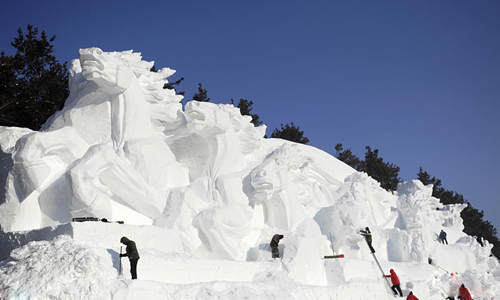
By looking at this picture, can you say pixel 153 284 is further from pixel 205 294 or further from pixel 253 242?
pixel 253 242

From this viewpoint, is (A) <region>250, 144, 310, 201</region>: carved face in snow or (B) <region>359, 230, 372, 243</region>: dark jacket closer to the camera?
(A) <region>250, 144, 310, 201</region>: carved face in snow

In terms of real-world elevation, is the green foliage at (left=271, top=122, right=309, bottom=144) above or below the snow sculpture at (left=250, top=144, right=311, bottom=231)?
above

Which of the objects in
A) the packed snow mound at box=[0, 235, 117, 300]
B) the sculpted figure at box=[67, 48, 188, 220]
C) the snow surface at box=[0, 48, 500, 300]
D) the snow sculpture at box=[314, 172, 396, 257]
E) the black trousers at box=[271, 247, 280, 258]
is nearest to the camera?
the packed snow mound at box=[0, 235, 117, 300]

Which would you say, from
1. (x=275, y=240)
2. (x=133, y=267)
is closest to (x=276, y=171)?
(x=275, y=240)

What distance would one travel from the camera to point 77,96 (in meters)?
10.5

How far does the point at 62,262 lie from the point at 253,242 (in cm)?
508

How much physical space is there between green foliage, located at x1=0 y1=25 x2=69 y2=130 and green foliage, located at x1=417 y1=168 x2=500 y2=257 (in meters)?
23.9

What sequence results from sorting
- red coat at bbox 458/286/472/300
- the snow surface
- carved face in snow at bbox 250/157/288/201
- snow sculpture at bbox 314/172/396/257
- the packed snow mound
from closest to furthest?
the packed snow mound, the snow surface, carved face in snow at bbox 250/157/288/201, red coat at bbox 458/286/472/300, snow sculpture at bbox 314/172/396/257

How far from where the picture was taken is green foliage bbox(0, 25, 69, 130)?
14367mm

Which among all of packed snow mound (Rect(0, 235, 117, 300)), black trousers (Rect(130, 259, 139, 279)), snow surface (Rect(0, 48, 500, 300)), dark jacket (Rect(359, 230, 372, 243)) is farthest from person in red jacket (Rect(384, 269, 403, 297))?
packed snow mound (Rect(0, 235, 117, 300))

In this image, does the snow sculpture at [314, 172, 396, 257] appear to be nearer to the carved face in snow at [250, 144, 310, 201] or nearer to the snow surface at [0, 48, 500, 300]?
the snow surface at [0, 48, 500, 300]

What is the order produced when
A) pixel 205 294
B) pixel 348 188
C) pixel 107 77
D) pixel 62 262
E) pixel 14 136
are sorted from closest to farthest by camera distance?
1. pixel 62 262
2. pixel 205 294
3. pixel 14 136
4. pixel 107 77
5. pixel 348 188

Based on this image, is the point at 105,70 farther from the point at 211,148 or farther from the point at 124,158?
the point at 211,148

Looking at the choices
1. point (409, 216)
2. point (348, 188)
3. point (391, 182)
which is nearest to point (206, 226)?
point (348, 188)
